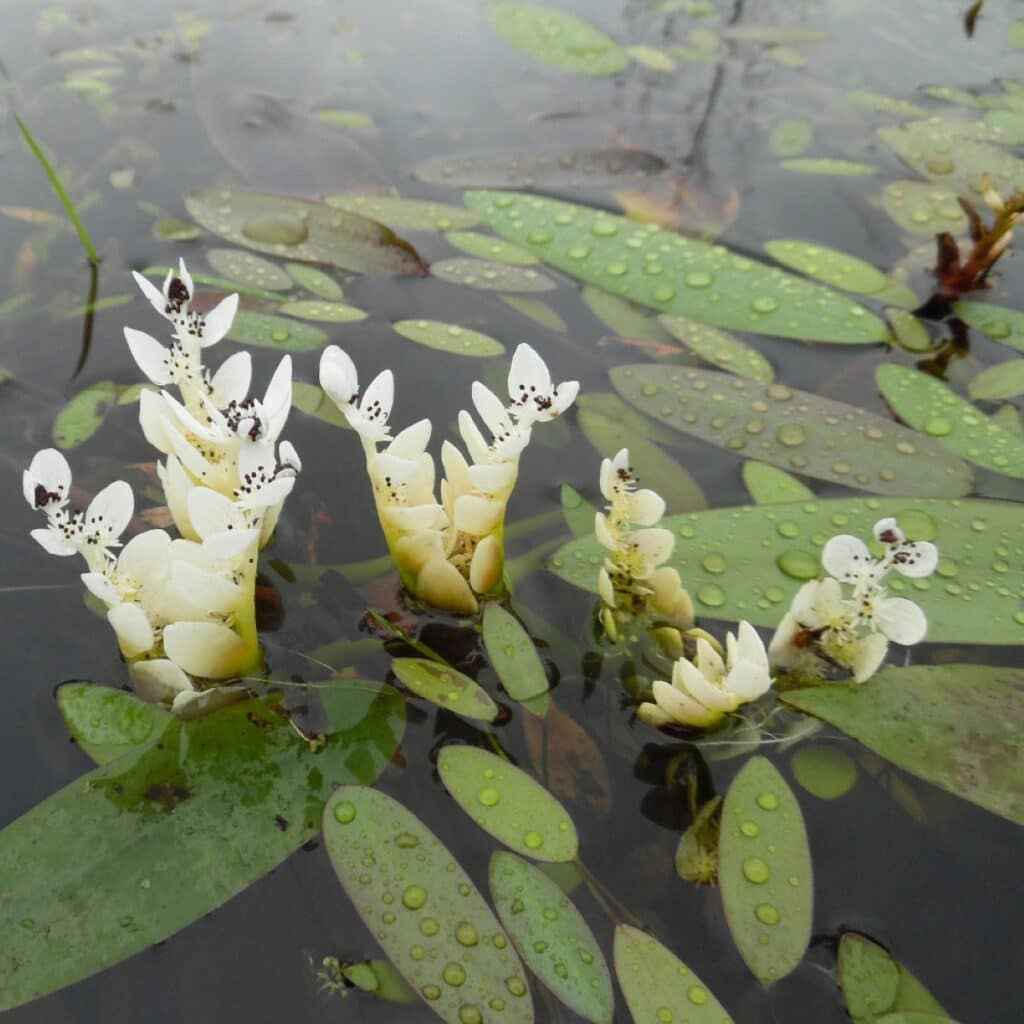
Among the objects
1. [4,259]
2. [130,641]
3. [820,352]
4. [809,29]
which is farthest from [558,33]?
[130,641]

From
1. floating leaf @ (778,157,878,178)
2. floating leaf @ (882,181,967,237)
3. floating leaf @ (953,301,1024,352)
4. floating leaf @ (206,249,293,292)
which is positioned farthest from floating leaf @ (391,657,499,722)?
floating leaf @ (778,157,878,178)

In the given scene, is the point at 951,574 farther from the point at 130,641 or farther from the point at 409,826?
the point at 130,641

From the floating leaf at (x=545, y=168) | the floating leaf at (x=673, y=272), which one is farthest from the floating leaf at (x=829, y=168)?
the floating leaf at (x=673, y=272)

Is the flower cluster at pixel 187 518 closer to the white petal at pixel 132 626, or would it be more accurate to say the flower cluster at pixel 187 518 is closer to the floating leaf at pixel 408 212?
the white petal at pixel 132 626

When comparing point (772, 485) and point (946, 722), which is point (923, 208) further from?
point (946, 722)

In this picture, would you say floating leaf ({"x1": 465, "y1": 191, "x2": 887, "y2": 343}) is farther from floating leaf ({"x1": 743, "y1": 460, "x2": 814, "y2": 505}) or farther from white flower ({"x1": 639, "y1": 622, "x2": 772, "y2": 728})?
white flower ({"x1": 639, "y1": 622, "x2": 772, "y2": 728})

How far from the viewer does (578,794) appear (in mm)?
1092

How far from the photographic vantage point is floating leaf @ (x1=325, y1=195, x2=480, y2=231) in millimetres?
1994

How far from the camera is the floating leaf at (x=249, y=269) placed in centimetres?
181

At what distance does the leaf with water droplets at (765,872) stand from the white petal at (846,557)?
275 millimetres

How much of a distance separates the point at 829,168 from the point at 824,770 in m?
1.76

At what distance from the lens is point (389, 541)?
122 cm

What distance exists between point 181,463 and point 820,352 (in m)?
1.32

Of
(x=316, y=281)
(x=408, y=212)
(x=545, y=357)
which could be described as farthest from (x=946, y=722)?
(x=408, y=212)
